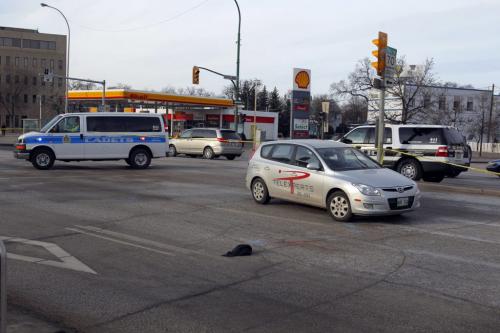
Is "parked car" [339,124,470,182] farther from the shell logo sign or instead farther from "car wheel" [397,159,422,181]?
the shell logo sign

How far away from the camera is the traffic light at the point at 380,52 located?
53.7 feet

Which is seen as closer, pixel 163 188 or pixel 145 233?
pixel 145 233

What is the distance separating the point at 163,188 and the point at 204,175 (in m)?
4.07

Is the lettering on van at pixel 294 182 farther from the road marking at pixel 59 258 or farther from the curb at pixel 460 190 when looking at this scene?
the curb at pixel 460 190

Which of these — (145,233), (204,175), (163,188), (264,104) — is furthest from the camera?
(264,104)

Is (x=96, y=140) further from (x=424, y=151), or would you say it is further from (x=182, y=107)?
(x=182, y=107)

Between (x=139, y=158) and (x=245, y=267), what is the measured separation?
15059mm

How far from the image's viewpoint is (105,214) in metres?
10.8

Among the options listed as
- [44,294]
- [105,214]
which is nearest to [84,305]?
[44,294]

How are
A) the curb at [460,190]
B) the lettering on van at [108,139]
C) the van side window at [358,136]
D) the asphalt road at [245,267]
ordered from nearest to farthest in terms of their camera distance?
the asphalt road at [245,267], the curb at [460,190], the van side window at [358,136], the lettering on van at [108,139]

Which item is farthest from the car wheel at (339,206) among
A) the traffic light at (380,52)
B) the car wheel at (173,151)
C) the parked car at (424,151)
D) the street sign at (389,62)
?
the car wheel at (173,151)

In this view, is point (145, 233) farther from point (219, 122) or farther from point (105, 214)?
point (219, 122)

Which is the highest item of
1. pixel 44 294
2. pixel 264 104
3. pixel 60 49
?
pixel 60 49

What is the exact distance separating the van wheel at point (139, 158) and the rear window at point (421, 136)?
373 inches
